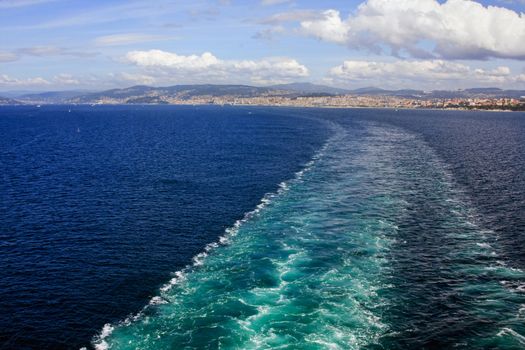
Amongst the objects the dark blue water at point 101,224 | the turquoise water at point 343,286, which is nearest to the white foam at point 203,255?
the turquoise water at point 343,286

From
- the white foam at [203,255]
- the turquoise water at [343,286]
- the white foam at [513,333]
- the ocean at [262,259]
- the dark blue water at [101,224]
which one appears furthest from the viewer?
the dark blue water at [101,224]

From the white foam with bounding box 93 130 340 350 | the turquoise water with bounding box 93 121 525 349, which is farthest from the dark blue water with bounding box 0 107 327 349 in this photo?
the turquoise water with bounding box 93 121 525 349

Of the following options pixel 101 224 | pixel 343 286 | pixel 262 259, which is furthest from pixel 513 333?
pixel 101 224

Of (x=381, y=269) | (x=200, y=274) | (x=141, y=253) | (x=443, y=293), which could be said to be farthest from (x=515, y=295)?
(x=141, y=253)

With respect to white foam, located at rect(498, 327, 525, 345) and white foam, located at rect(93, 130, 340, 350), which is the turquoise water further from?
white foam, located at rect(93, 130, 340, 350)

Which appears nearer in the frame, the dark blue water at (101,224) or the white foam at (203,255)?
the white foam at (203,255)

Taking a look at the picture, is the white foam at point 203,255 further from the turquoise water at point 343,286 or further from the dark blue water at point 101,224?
the dark blue water at point 101,224

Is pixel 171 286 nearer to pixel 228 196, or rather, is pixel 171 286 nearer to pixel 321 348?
pixel 321 348
